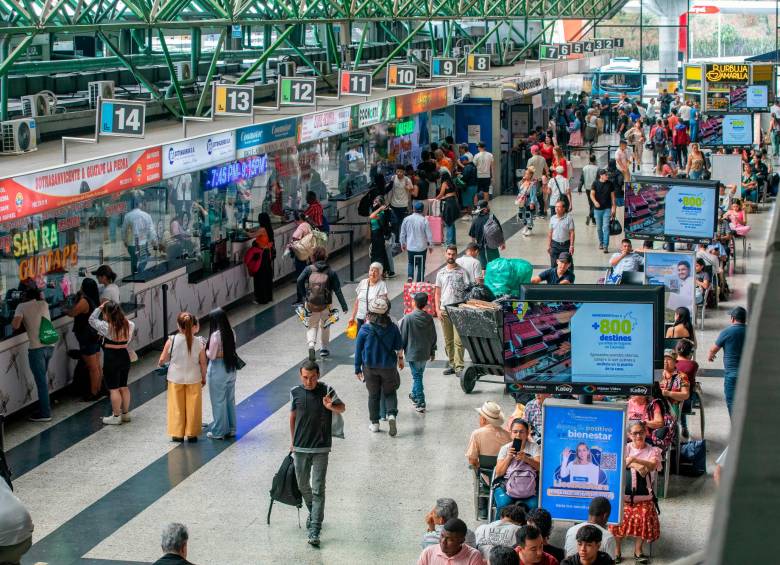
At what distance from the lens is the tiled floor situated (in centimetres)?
897

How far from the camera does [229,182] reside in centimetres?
1892

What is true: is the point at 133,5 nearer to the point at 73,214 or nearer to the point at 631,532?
the point at 73,214

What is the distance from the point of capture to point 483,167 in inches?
1124

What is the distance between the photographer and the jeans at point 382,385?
1156 cm

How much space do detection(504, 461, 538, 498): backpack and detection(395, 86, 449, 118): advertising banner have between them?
16.2 m

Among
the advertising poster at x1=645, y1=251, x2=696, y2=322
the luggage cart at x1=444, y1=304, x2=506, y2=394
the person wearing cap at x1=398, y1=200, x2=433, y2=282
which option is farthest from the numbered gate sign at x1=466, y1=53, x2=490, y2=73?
the luggage cart at x1=444, y1=304, x2=506, y2=394

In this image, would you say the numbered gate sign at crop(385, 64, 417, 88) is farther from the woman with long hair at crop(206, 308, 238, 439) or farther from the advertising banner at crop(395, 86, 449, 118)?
the woman with long hair at crop(206, 308, 238, 439)

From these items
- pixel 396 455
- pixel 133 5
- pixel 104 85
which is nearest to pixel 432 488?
pixel 396 455

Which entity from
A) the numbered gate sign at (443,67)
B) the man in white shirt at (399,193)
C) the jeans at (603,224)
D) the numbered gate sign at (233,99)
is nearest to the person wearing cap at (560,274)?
the numbered gate sign at (233,99)

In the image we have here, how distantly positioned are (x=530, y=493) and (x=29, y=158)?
7.38 metres

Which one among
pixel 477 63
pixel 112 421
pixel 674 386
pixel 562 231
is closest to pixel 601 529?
pixel 674 386

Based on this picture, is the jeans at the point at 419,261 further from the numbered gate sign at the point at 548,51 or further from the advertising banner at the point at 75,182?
the numbered gate sign at the point at 548,51

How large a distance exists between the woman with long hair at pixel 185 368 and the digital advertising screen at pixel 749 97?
88.2 feet

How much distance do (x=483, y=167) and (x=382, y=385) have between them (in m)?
17.4
